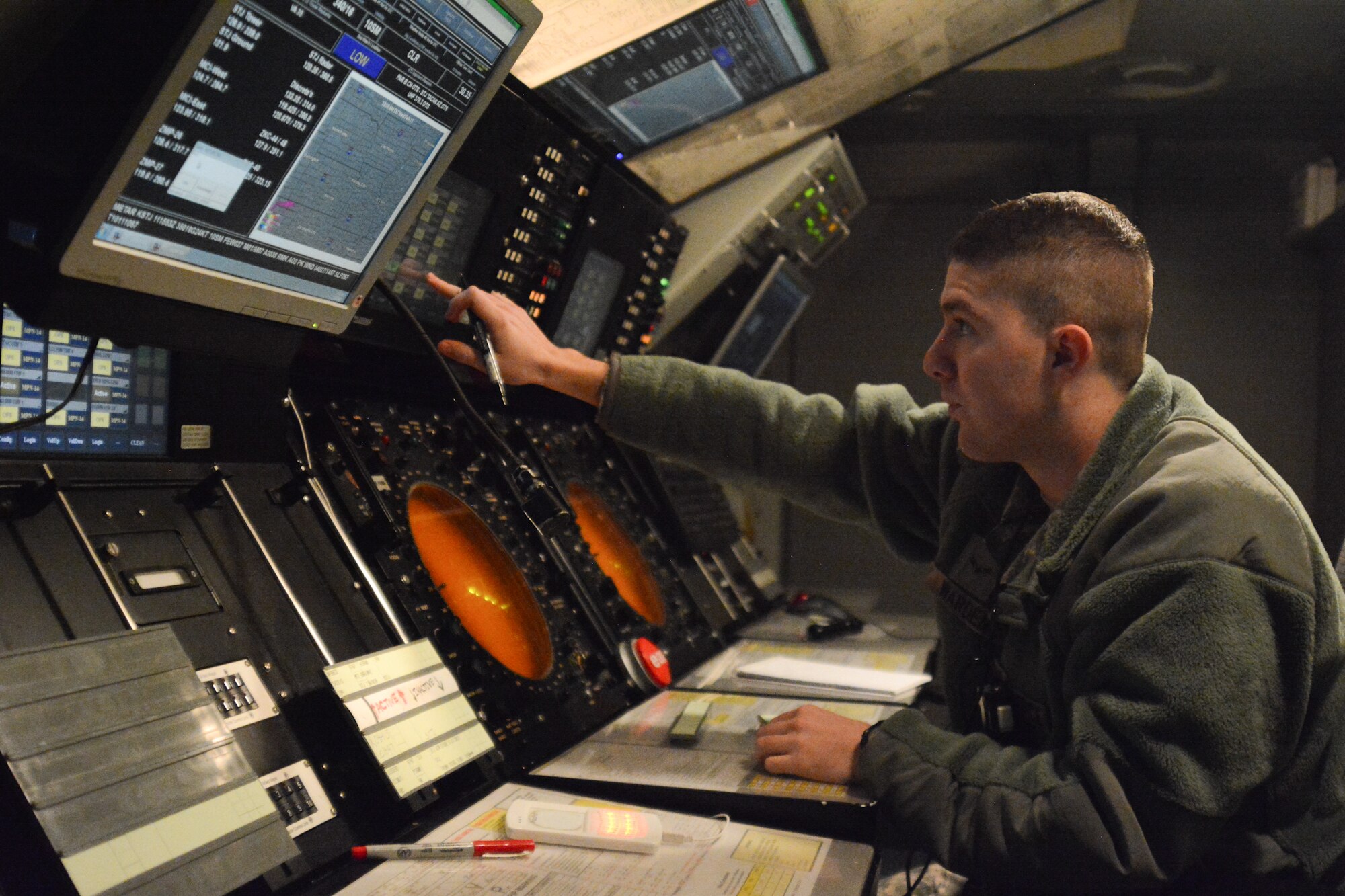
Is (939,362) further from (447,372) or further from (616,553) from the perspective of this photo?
(616,553)

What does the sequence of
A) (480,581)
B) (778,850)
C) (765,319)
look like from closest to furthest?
(778,850) → (480,581) → (765,319)

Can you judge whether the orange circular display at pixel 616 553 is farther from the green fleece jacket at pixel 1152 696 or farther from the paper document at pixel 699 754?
the green fleece jacket at pixel 1152 696

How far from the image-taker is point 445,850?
1066 millimetres

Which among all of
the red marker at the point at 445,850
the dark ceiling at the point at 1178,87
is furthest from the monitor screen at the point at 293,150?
the dark ceiling at the point at 1178,87

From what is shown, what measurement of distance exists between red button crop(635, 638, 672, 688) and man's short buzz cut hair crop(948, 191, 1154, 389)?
900mm

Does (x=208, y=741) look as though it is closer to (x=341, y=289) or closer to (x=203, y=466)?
(x=203, y=466)

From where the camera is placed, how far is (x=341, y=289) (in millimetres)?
1246

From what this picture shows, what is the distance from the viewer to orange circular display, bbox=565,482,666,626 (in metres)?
2.15

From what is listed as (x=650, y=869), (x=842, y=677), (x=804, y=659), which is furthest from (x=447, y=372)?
(x=804, y=659)

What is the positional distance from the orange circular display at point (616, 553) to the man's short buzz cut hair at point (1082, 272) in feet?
3.38

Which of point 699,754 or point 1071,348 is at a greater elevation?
point 1071,348

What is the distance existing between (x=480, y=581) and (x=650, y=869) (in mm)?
738

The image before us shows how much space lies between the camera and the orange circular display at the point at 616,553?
2146mm

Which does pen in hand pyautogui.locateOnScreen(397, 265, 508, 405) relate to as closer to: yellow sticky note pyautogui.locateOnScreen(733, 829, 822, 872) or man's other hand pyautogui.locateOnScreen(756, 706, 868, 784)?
man's other hand pyautogui.locateOnScreen(756, 706, 868, 784)
